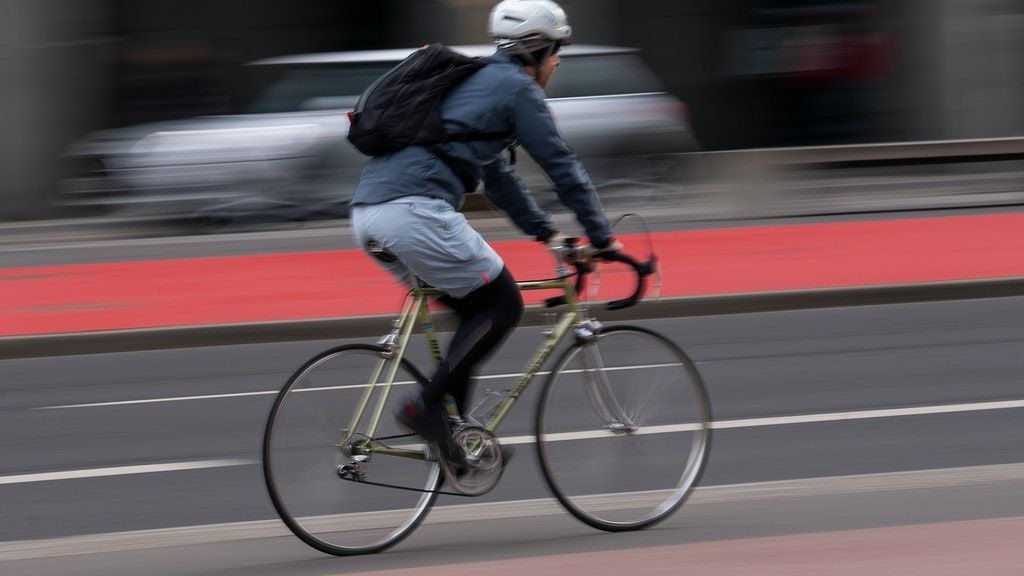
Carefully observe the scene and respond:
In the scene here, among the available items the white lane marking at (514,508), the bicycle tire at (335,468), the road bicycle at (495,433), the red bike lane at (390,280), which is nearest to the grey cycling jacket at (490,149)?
the road bicycle at (495,433)

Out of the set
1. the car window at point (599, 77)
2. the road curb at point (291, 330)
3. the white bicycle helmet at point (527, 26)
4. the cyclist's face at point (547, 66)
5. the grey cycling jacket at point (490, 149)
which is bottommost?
the road curb at point (291, 330)

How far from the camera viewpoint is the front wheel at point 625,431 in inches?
193

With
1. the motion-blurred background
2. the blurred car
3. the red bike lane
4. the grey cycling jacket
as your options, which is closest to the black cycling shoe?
the grey cycling jacket

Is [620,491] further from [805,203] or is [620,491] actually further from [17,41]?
[17,41]

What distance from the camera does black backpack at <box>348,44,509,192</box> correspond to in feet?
14.5

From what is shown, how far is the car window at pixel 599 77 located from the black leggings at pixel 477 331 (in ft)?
35.4

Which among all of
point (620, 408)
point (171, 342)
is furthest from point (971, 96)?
point (620, 408)

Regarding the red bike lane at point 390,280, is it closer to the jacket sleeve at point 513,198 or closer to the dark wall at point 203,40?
the jacket sleeve at point 513,198

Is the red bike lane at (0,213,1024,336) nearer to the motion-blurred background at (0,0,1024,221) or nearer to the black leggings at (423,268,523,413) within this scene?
the black leggings at (423,268,523,413)

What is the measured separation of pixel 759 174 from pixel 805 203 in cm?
52

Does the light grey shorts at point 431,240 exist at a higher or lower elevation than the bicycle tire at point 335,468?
higher

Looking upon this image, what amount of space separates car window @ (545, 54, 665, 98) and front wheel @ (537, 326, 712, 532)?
10.5 m

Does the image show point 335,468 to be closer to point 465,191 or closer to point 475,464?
point 475,464

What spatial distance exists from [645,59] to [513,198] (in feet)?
51.3
